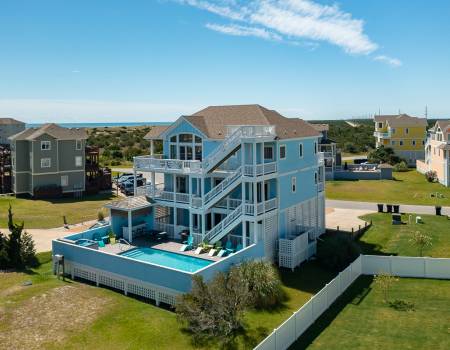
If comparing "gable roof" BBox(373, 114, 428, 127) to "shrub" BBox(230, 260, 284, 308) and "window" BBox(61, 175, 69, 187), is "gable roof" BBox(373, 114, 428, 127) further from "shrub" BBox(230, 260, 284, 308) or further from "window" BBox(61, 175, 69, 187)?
"shrub" BBox(230, 260, 284, 308)

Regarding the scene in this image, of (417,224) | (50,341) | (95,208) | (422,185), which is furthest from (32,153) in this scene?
(422,185)

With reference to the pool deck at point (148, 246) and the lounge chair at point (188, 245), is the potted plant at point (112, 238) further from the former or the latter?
the lounge chair at point (188, 245)

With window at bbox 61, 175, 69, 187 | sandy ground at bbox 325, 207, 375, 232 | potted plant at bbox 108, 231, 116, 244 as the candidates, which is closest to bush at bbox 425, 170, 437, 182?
sandy ground at bbox 325, 207, 375, 232

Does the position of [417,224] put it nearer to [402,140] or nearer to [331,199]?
[331,199]

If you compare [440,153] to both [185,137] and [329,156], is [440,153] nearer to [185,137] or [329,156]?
[329,156]

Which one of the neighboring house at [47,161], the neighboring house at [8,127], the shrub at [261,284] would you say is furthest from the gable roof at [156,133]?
the neighboring house at [8,127]

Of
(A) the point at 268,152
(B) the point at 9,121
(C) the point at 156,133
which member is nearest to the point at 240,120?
(A) the point at 268,152

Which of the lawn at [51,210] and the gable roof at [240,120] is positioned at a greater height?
the gable roof at [240,120]
